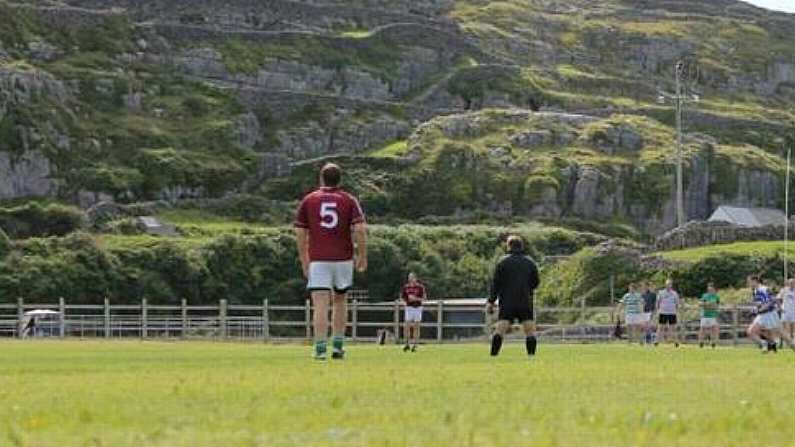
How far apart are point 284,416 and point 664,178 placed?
92.2 metres

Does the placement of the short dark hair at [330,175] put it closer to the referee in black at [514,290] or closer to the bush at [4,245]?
the referee in black at [514,290]

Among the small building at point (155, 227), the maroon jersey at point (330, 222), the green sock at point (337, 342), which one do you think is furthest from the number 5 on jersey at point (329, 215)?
the small building at point (155, 227)

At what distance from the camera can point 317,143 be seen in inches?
4215

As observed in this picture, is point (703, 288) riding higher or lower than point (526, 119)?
lower

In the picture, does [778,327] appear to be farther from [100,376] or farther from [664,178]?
[664,178]

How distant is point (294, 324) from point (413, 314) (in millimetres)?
14179

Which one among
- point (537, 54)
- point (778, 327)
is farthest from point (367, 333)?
point (537, 54)

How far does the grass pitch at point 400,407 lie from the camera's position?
8.81 metres

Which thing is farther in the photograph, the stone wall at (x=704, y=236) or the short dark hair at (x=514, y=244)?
the stone wall at (x=704, y=236)

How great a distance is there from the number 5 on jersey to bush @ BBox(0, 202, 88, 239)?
210ft

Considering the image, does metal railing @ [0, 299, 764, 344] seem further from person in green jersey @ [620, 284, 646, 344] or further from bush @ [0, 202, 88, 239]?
bush @ [0, 202, 88, 239]

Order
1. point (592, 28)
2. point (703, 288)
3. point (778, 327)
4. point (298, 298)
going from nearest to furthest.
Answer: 1. point (778, 327)
2. point (703, 288)
3. point (298, 298)
4. point (592, 28)

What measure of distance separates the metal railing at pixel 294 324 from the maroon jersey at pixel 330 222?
26.6 m

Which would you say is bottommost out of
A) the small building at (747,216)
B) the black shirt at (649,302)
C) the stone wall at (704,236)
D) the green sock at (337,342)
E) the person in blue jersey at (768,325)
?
the green sock at (337,342)
